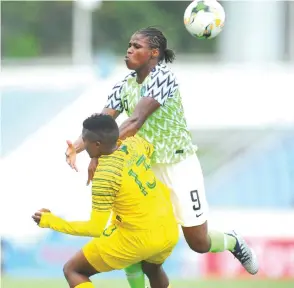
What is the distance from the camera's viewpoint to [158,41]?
A: 8781 millimetres

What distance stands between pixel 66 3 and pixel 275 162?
5.85 m

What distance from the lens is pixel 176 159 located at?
29.2 ft

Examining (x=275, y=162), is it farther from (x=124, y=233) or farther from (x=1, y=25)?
(x=124, y=233)

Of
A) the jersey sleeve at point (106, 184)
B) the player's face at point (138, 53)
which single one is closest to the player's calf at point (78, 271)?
the jersey sleeve at point (106, 184)

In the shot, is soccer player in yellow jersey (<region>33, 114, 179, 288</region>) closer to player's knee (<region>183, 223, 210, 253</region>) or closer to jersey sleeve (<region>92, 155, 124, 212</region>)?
jersey sleeve (<region>92, 155, 124, 212</region>)

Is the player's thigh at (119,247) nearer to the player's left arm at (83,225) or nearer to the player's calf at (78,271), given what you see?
the player's calf at (78,271)

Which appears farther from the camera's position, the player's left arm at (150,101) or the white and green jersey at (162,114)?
the white and green jersey at (162,114)

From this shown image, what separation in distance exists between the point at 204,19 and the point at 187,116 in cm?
755

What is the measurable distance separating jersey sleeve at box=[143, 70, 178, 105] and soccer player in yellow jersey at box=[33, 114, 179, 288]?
0.96 feet

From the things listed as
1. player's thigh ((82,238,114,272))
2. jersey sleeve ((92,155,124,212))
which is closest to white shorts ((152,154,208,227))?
player's thigh ((82,238,114,272))

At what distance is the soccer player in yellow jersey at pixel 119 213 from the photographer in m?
8.12

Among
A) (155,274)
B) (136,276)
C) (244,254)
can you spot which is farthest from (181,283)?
(136,276)

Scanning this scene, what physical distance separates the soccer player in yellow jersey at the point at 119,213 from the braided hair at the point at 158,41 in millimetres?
620

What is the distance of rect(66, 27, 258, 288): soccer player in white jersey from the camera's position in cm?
866
